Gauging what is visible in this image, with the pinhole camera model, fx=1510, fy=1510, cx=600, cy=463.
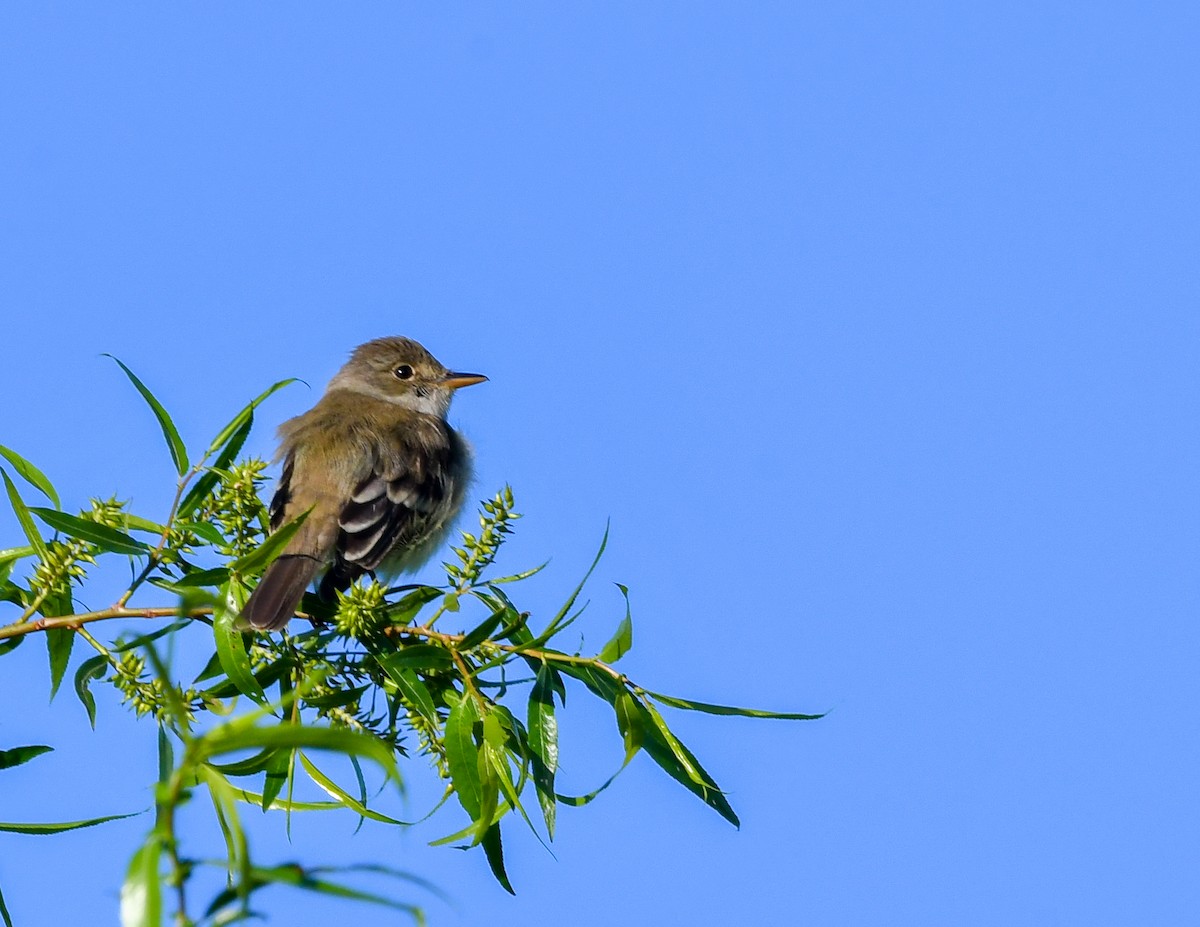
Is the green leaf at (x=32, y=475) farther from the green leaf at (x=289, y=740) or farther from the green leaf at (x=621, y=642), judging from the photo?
the green leaf at (x=289, y=740)

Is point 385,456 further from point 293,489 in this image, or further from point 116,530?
point 116,530

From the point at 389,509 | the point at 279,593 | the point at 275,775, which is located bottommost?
the point at 275,775

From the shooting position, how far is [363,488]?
669 centimetres

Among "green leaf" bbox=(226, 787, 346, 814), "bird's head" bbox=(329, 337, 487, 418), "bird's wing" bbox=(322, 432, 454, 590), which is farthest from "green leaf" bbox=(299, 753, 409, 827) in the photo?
"bird's head" bbox=(329, 337, 487, 418)

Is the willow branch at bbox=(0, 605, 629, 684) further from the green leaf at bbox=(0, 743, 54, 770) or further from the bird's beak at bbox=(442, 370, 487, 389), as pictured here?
the bird's beak at bbox=(442, 370, 487, 389)

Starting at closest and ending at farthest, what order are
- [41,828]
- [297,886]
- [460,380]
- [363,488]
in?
[297,886]
[41,828]
[363,488]
[460,380]

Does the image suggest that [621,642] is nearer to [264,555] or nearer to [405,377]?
[264,555]

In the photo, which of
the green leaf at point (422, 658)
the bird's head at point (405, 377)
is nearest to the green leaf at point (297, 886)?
the green leaf at point (422, 658)

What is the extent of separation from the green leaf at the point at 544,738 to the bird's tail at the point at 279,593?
764 millimetres

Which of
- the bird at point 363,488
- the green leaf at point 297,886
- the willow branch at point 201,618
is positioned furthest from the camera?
the bird at point 363,488

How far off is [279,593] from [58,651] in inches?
37.5

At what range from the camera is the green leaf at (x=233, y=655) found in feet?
11.9

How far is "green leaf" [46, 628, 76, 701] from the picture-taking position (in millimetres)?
3803

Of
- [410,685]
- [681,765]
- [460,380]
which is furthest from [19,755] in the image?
[460,380]
